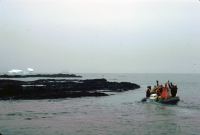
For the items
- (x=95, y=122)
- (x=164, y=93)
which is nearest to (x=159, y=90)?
(x=164, y=93)

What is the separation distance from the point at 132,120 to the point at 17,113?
10079mm

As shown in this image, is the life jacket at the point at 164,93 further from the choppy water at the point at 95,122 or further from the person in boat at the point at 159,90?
the choppy water at the point at 95,122

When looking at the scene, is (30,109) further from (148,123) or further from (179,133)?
(179,133)

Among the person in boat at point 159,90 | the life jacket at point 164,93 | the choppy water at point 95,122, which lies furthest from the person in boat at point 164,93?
the choppy water at point 95,122

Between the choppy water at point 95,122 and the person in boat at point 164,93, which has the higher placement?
the person in boat at point 164,93

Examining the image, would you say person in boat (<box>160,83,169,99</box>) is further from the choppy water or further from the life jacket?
the choppy water

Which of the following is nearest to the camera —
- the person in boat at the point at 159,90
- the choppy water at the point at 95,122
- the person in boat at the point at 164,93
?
the choppy water at the point at 95,122

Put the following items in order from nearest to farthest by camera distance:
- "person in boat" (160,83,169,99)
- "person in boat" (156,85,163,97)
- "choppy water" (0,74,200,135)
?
"choppy water" (0,74,200,135) → "person in boat" (160,83,169,99) → "person in boat" (156,85,163,97)

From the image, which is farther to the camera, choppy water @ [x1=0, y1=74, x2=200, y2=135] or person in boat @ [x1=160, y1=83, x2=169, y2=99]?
person in boat @ [x1=160, y1=83, x2=169, y2=99]

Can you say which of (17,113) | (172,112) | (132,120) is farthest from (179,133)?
(17,113)

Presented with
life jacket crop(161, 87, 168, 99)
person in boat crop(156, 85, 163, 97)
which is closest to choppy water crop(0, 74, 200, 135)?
life jacket crop(161, 87, 168, 99)

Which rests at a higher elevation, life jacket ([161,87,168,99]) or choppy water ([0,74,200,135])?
life jacket ([161,87,168,99])

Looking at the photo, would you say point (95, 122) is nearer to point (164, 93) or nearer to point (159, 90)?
point (164, 93)

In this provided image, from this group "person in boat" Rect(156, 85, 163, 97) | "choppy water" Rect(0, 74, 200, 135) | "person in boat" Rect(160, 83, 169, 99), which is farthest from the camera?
"person in boat" Rect(156, 85, 163, 97)
